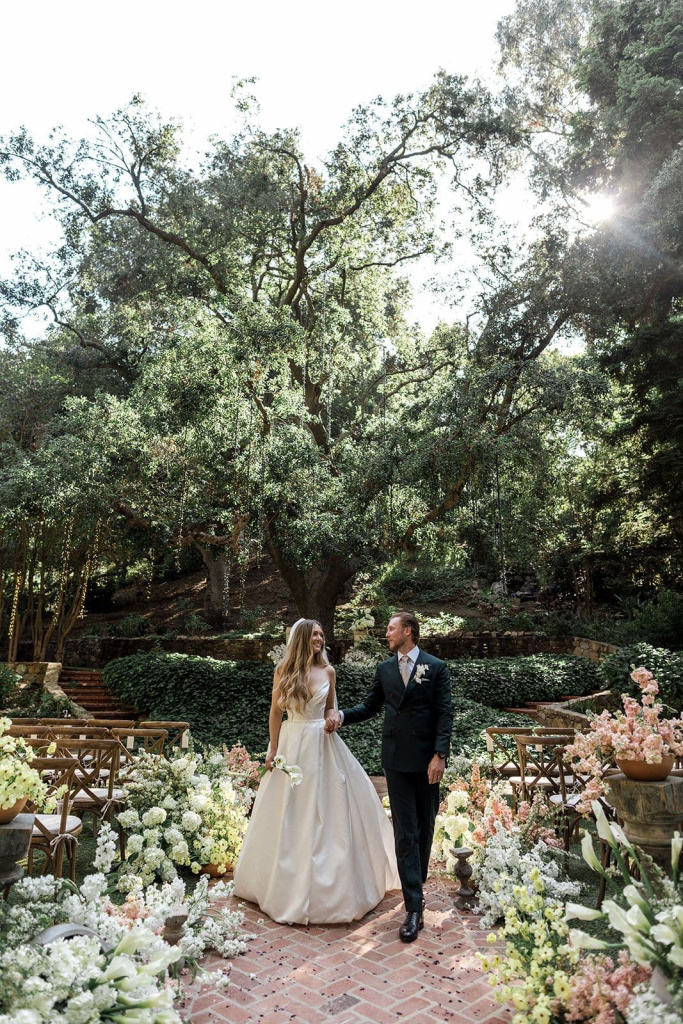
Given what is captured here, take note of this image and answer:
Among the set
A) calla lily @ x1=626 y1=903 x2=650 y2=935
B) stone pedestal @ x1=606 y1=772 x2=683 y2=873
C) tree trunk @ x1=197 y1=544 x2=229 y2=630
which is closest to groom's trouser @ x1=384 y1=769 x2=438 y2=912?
stone pedestal @ x1=606 y1=772 x2=683 y2=873

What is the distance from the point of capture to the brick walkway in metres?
3.36

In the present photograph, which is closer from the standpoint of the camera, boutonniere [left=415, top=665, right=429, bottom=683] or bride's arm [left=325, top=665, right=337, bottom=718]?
boutonniere [left=415, top=665, right=429, bottom=683]

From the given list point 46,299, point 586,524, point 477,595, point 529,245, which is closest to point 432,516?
point 529,245

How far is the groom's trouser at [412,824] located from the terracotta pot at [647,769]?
1374 mm

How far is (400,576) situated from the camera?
73.5ft

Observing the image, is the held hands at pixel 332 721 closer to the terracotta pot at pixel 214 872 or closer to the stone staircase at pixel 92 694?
the terracotta pot at pixel 214 872

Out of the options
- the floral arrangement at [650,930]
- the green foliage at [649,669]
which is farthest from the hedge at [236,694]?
the floral arrangement at [650,930]

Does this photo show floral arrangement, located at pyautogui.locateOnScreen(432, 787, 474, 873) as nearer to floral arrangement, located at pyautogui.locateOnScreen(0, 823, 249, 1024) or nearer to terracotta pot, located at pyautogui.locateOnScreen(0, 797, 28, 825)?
floral arrangement, located at pyautogui.locateOnScreen(0, 823, 249, 1024)

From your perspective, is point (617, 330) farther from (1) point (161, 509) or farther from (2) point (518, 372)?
(1) point (161, 509)

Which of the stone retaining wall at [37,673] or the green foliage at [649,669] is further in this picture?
the stone retaining wall at [37,673]

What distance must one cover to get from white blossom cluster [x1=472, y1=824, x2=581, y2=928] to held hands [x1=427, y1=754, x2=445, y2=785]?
21.0 inches

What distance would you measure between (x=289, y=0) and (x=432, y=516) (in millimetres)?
7474

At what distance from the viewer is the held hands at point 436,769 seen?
436 centimetres

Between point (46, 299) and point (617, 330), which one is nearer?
point (617, 330)
